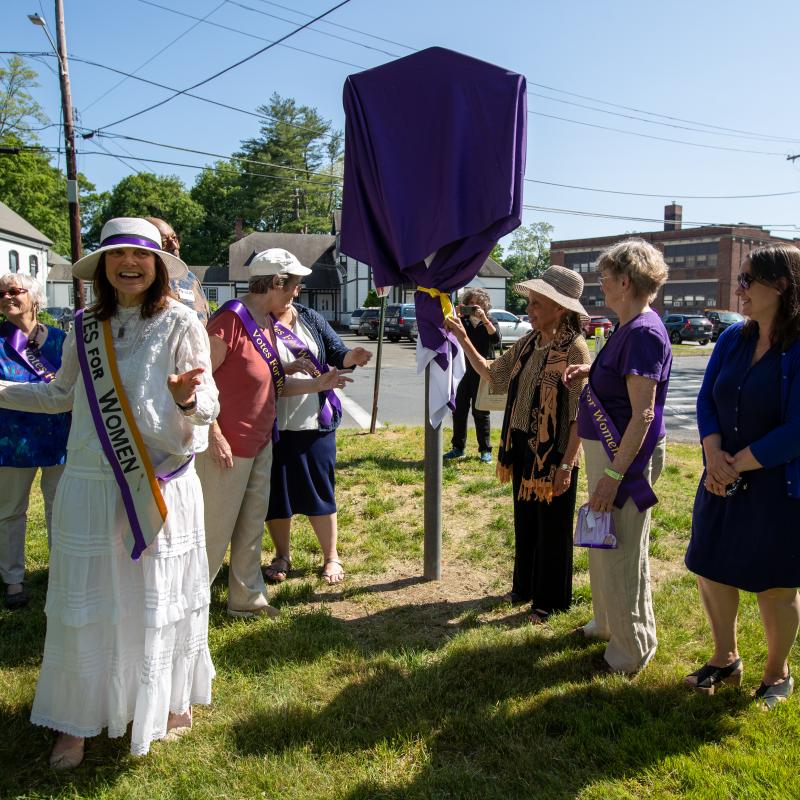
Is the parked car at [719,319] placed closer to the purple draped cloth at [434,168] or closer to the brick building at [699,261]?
the brick building at [699,261]

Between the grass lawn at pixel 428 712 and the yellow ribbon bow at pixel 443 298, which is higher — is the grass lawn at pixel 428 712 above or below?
below

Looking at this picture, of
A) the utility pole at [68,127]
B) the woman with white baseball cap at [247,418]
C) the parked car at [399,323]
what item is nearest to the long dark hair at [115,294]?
the woman with white baseball cap at [247,418]

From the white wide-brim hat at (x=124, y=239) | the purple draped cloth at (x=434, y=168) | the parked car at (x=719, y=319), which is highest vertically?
the parked car at (x=719, y=319)

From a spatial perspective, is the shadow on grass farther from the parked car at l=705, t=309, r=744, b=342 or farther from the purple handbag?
the parked car at l=705, t=309, r=744, b=342

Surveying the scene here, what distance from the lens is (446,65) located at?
409cm

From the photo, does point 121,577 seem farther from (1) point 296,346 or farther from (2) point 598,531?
(2) point 598,531

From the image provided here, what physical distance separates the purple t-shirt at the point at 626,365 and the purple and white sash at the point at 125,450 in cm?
202

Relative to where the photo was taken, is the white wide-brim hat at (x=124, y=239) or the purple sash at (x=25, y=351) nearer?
the white wide-brim hat at (x=124, y=239)

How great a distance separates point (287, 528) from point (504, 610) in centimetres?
161

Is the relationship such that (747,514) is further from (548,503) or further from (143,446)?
(143,446)

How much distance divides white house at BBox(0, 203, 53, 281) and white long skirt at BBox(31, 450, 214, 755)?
42.3 meters

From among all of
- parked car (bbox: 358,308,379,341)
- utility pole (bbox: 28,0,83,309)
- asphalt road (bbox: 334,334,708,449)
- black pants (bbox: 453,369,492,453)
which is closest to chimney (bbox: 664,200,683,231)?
parked car (bbox: 358,308,379,341)

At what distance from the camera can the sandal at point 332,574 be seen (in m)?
4.64

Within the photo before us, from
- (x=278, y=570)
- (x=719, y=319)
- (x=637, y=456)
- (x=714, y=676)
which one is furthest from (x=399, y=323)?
(x=714, y=676)
